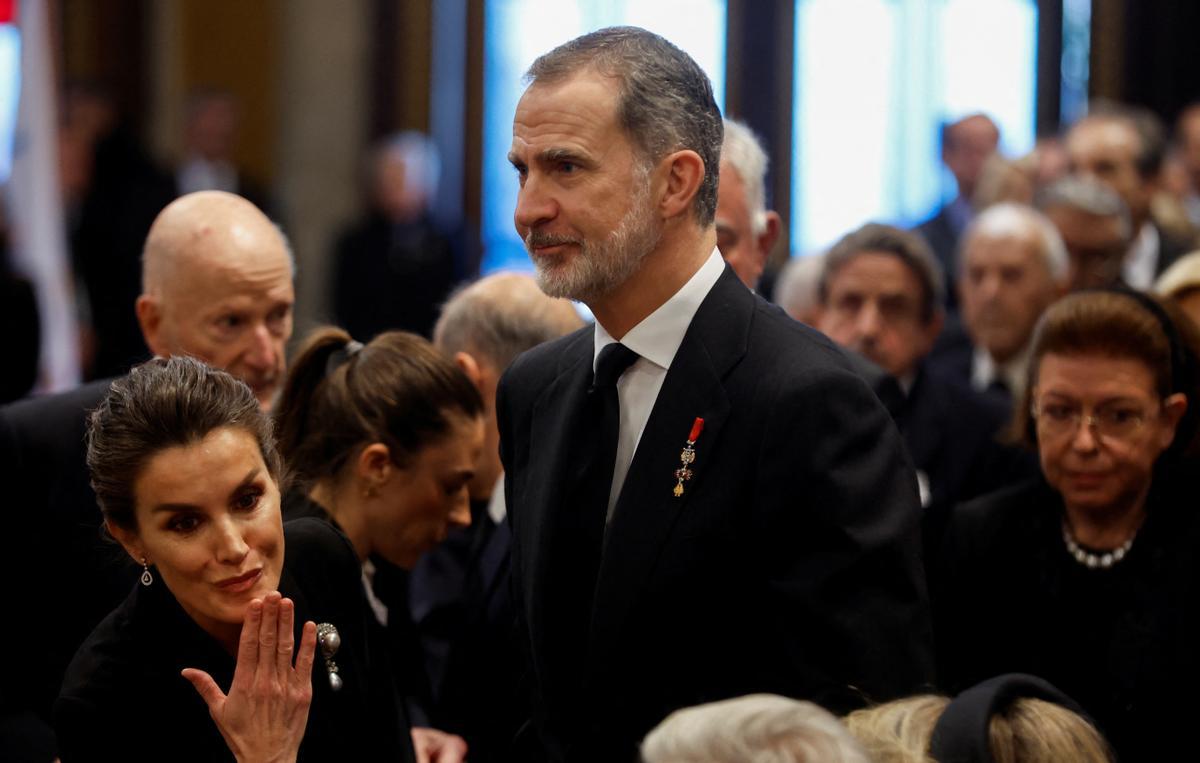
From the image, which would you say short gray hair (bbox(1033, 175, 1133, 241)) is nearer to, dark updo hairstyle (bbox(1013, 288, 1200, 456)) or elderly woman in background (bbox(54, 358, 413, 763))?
dark updo hairstyle (bbox(1013, 288, 1200, 456))

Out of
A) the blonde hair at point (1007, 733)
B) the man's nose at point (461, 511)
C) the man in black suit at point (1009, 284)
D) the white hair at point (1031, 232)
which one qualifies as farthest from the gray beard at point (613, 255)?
the white hair at point (1031, 232)

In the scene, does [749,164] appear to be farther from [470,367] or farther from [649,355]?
[649,355]

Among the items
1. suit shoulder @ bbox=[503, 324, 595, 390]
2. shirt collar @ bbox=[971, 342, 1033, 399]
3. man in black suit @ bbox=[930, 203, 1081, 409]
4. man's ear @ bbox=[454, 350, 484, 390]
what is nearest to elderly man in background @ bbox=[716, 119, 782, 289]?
man's ear @ bbox=[454, 350, 484, 390]

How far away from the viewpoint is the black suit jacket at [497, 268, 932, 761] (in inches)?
93.5

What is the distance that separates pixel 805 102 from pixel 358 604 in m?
7.94

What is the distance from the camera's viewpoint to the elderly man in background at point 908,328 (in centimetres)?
450

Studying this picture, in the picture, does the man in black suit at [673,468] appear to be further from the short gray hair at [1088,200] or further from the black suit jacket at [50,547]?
the short gray hair at [1088,200]

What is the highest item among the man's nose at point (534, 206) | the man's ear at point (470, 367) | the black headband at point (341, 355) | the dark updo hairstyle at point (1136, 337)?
the man's nose at point (534, 206)

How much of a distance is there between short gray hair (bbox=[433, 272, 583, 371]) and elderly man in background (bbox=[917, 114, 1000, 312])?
4425mm

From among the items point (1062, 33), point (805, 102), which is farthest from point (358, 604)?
point (1062, 33)

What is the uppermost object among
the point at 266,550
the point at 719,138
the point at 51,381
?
the point at 719,138

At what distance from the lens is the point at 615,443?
2.56 m

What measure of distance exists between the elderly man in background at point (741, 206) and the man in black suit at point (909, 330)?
38.8 inches

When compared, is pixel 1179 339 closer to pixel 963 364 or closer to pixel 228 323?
pixel 228 323
